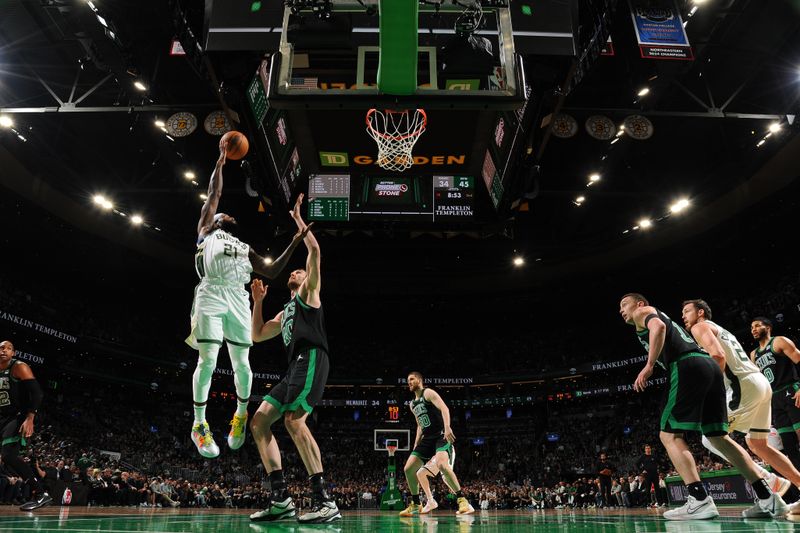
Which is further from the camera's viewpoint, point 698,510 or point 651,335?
point 651,335

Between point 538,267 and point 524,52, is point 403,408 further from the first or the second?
point 524,52

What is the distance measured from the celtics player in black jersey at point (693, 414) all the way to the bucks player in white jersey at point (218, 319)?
3.35 m

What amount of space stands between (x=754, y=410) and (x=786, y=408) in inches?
35.5

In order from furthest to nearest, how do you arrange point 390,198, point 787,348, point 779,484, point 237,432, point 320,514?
point 390,198, point 787,348, point 779,484, point 237,432, point 320,514

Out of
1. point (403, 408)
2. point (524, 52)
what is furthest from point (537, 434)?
point (524, 52)

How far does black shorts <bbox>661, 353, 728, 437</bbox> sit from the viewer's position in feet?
15.5

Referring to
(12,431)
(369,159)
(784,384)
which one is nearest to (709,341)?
(784,384)

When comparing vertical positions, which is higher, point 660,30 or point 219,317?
point 660,30

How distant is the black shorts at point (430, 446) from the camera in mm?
8836

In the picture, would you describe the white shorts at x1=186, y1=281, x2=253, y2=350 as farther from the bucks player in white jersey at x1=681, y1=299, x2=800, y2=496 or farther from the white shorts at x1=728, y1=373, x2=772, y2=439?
the white shorts at x1=728, y1=373, x2=772, y2=439

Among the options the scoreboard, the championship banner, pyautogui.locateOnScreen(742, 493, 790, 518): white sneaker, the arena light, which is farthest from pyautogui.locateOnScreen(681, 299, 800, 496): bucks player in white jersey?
the arena light

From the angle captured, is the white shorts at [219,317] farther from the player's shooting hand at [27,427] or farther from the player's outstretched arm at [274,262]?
the player's shooting hand at [27,427]

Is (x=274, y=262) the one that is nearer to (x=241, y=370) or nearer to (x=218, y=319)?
(x=218, y=319)

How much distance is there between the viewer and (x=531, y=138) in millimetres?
9578
